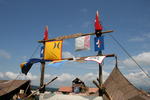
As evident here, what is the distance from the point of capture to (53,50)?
1595 centimetres

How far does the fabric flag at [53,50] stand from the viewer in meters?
15.6

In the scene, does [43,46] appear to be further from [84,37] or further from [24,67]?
[84,37]

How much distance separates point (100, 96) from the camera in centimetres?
1206

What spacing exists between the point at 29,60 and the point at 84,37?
578cm

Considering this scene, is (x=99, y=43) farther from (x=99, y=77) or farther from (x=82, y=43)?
(x=99, y=77)

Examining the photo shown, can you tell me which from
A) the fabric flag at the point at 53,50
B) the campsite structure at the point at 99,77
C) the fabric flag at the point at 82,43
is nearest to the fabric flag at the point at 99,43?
the campsite structure at the point at 99,77

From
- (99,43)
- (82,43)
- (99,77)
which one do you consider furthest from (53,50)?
(99,77)

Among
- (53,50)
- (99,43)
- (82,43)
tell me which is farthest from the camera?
(53,50)

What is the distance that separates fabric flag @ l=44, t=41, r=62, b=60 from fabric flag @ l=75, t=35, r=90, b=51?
1.53 m

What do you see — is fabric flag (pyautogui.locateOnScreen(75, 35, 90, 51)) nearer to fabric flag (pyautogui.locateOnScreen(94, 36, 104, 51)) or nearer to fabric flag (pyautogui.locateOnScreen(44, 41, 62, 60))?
fabric flag (pyautogui.locateOnScreen(94, 36, 104, 51))

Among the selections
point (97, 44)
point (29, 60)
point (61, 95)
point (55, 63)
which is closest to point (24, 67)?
point (29, 60)

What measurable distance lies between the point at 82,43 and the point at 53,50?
9.06 feet

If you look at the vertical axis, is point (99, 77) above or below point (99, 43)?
below

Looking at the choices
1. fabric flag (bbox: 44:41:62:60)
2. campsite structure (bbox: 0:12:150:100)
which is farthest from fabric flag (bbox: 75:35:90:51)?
fabric flag (bbox: 44:41:62:60)
